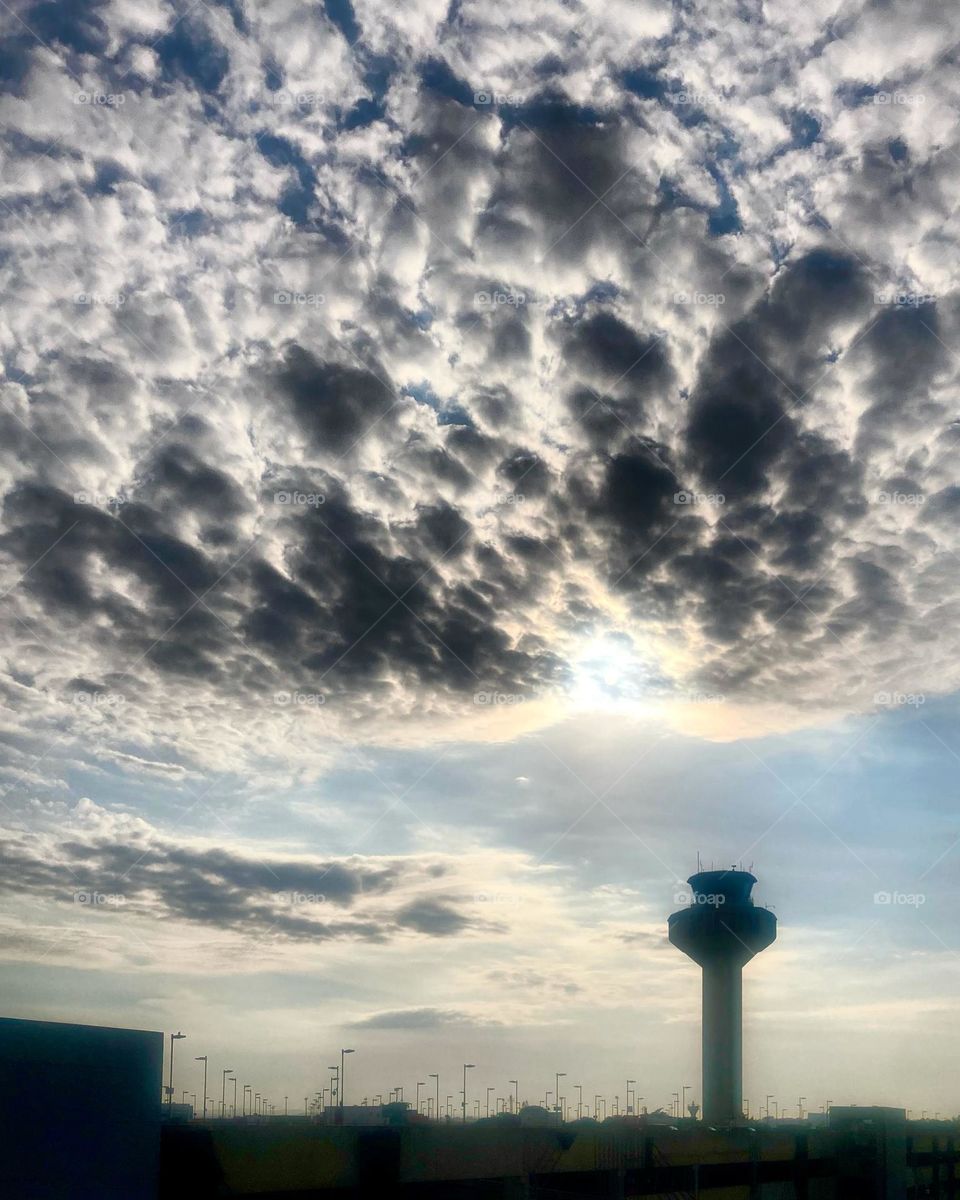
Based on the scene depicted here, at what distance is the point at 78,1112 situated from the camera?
1898 cm

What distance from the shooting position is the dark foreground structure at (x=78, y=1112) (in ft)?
59.3

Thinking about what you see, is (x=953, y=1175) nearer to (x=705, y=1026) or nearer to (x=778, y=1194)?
(x=778, y=1194)

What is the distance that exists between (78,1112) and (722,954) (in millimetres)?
81306

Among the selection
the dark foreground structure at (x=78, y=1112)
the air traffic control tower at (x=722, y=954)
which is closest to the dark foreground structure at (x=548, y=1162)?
the dark foreground structure at (x=78, y=1112)

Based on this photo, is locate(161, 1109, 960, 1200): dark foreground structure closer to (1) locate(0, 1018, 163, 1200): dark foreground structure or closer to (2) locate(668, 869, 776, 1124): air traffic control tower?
(1) locate(0, 1018, 163, 1200): dark foreground structure

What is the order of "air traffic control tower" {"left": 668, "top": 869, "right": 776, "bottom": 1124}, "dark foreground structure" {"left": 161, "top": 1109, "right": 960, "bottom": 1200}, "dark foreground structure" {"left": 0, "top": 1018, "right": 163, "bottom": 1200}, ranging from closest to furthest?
"dark foreground structure" {"left": 0, "top": 1018, "right": 163, "bottom": 1200}
"dark foreground structure" {"left": 161, "top": 1109, "right": 960, "bottom": 1200}
"air traffic control tower" {"left": 668, "top": 869, "right": 776, "bottom": 1124}

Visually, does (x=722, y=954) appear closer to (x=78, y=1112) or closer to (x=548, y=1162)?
(x=548, y=1162)

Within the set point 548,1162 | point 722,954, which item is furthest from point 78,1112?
point 722,954

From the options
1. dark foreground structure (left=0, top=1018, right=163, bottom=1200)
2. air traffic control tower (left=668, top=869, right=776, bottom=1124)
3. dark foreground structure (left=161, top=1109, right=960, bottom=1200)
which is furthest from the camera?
air traffic control tower (left=668, top=869, right=776, bottom=1124)

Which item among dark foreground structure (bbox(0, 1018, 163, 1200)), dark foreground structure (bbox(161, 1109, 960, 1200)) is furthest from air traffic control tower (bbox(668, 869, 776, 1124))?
dark foreground structure (bbox(0, 1018, 163, 1200))

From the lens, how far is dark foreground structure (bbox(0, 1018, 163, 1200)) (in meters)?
18.1

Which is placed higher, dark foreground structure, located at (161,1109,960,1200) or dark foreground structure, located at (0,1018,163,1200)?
dark foreground structure, located at (0,1018,163,1200)

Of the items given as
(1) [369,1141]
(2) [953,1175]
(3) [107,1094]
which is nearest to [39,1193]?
(3) [107,1094]

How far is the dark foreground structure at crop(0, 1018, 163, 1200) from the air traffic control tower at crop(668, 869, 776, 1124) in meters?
77.4
